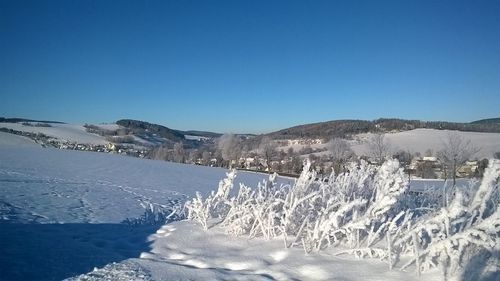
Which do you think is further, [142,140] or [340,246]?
[142,140]

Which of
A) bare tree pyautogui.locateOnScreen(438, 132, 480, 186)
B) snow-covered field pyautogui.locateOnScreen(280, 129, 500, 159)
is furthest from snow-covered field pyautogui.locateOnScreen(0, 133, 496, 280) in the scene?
snow-covered field pyautogui.locateOnScreen(280, 129, 500, 159)

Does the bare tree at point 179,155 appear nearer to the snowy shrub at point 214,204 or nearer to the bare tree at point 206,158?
the bare tree at point 206,158

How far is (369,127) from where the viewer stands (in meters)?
101

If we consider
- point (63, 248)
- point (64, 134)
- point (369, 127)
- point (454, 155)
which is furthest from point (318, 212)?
point (64, 134)

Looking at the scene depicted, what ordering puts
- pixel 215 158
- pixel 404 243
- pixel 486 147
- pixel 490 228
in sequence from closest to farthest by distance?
pixel 490 228 < pixel 404 243 < pixel 486 147 < pixel 215 158

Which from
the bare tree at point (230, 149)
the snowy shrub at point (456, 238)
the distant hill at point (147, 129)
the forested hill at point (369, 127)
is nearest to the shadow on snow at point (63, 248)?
the snowy shrub at point (456, 238)

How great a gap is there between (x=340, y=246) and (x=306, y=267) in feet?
2.84

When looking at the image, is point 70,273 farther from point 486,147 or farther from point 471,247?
point 486,147

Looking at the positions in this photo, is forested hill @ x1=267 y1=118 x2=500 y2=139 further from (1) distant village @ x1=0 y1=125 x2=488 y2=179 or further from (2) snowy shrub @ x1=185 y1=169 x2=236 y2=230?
(2) snowy shrub @ x1=185 y1=169 x2=236 y2=230

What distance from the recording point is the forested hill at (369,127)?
286 feet

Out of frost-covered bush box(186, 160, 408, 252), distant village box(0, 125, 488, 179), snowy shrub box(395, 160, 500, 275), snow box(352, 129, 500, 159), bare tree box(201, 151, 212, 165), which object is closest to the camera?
snowy shrub box(395, 160, 500, 275)

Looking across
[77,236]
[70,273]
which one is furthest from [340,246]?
[77,236]

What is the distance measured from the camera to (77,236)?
219 inches

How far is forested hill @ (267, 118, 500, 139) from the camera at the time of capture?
87.3 meters
